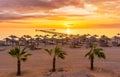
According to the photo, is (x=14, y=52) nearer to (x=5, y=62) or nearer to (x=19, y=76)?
(x=19, y=76)

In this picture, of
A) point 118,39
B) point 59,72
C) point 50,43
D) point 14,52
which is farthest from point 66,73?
point 118,39

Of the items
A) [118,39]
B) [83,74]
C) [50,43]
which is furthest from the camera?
[118,39]

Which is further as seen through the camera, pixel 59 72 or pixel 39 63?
pixel 39 63

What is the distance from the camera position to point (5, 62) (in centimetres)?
5950

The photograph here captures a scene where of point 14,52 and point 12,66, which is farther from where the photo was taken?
point 12,66

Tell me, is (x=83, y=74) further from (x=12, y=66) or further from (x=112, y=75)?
(x=12, y=66)

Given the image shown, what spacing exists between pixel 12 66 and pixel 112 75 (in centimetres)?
1902

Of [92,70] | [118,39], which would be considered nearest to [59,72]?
[92,70]

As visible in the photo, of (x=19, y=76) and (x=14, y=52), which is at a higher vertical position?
(x=14, y=52)

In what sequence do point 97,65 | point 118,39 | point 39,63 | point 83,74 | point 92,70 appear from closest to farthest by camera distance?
point 83,74 < point 92,70 < point 97,65 < point 39,63 < point 118,39

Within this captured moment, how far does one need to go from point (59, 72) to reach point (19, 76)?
6.26 m

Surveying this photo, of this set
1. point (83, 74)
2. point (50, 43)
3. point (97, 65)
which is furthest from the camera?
point (50, 43)

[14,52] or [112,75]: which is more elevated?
[14,52]

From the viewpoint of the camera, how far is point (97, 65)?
52312 millimetres
